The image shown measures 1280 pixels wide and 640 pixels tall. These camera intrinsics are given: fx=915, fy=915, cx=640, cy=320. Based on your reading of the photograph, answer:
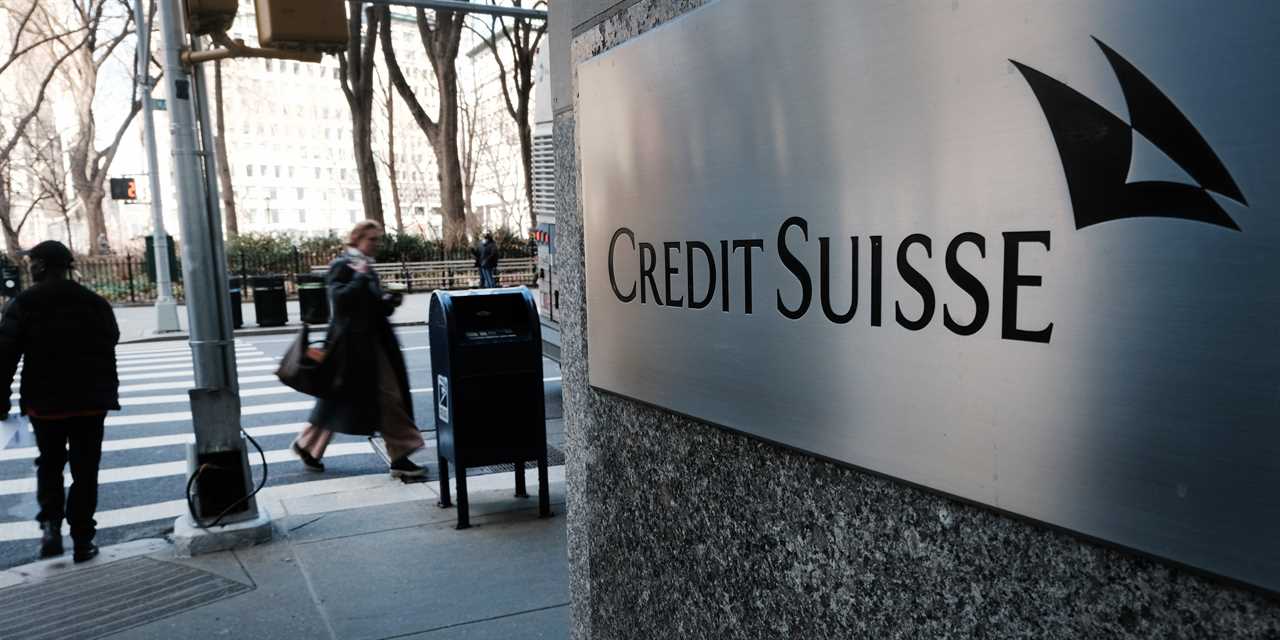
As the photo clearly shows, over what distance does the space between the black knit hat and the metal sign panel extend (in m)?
5.00

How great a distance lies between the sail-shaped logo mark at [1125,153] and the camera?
45.0 inches

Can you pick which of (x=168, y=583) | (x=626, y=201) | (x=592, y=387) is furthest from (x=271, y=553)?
(x=626, y=201)

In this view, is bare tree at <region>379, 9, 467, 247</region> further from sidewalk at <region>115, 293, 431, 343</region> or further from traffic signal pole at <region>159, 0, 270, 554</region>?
traffic signal pole at <region>159, 0, 270, 554</region>

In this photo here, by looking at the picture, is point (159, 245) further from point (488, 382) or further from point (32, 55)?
point (32, 55)

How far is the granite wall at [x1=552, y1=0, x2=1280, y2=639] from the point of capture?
135 cm

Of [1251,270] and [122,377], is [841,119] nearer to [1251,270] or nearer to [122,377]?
[1251,270]

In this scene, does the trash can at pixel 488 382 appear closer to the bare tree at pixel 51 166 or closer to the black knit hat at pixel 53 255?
the black knit hat at pixel 53 255

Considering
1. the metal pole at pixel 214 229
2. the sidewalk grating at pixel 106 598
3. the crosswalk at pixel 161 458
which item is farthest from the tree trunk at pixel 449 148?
the sidewalk grating at pixel 106 598

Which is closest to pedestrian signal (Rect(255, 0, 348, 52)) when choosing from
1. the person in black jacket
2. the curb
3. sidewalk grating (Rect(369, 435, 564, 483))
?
the person in black jacket

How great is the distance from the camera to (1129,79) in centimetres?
121

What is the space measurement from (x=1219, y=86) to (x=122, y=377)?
47.7 feet

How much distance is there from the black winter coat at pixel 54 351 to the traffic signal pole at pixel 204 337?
59 cm

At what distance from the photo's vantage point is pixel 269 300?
19.1m

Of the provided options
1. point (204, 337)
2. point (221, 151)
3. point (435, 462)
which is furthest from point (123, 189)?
point (204, 337)
